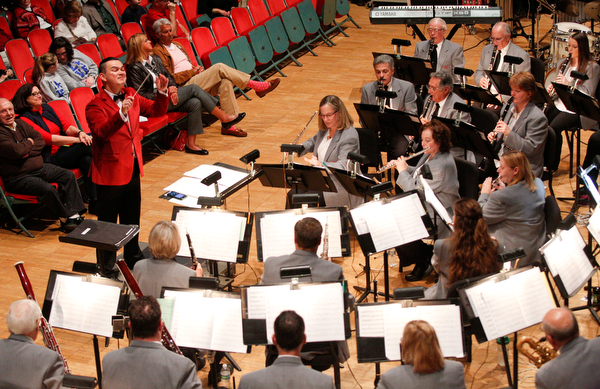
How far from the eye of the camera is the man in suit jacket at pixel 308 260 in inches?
149

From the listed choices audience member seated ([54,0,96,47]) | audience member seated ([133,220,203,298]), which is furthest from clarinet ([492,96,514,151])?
audience member seated ([54,0,96,47])

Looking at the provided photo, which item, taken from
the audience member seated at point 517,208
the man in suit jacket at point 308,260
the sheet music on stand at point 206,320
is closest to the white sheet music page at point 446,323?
the man in suit jacket at point 308,260

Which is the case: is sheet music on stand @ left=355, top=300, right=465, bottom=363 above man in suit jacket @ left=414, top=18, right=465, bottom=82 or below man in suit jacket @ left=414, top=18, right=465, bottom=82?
below

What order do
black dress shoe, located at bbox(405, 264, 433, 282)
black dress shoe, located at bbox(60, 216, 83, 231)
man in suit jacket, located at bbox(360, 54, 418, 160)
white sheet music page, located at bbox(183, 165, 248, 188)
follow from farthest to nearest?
man in suit jacket, located at bbox(360, 54, 418, 160)
black dress shoe, located at bbox(60, 216, 83, 231)
black dress shoe, located at bbox(405, 264, 433, 282)
white sheet music page, located at bbox(183, 165, 248, 188)

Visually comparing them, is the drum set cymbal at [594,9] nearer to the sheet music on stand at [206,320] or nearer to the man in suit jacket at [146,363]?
the sheet music on stand at [206,320]

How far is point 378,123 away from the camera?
242 inches

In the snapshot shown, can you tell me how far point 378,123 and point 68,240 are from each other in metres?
3.07

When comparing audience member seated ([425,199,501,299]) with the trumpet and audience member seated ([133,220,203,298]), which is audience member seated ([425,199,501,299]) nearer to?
the trumpet

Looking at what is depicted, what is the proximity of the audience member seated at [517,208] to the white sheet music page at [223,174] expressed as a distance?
74.1 inches

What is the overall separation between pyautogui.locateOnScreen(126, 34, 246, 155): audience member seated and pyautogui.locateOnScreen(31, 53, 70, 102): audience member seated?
689 mm

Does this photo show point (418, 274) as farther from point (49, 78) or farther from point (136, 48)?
point (49, 78)

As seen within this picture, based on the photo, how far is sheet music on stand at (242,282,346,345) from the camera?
357cm

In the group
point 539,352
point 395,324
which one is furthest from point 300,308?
point 539,352

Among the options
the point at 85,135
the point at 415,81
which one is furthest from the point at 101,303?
the point at 415,81
